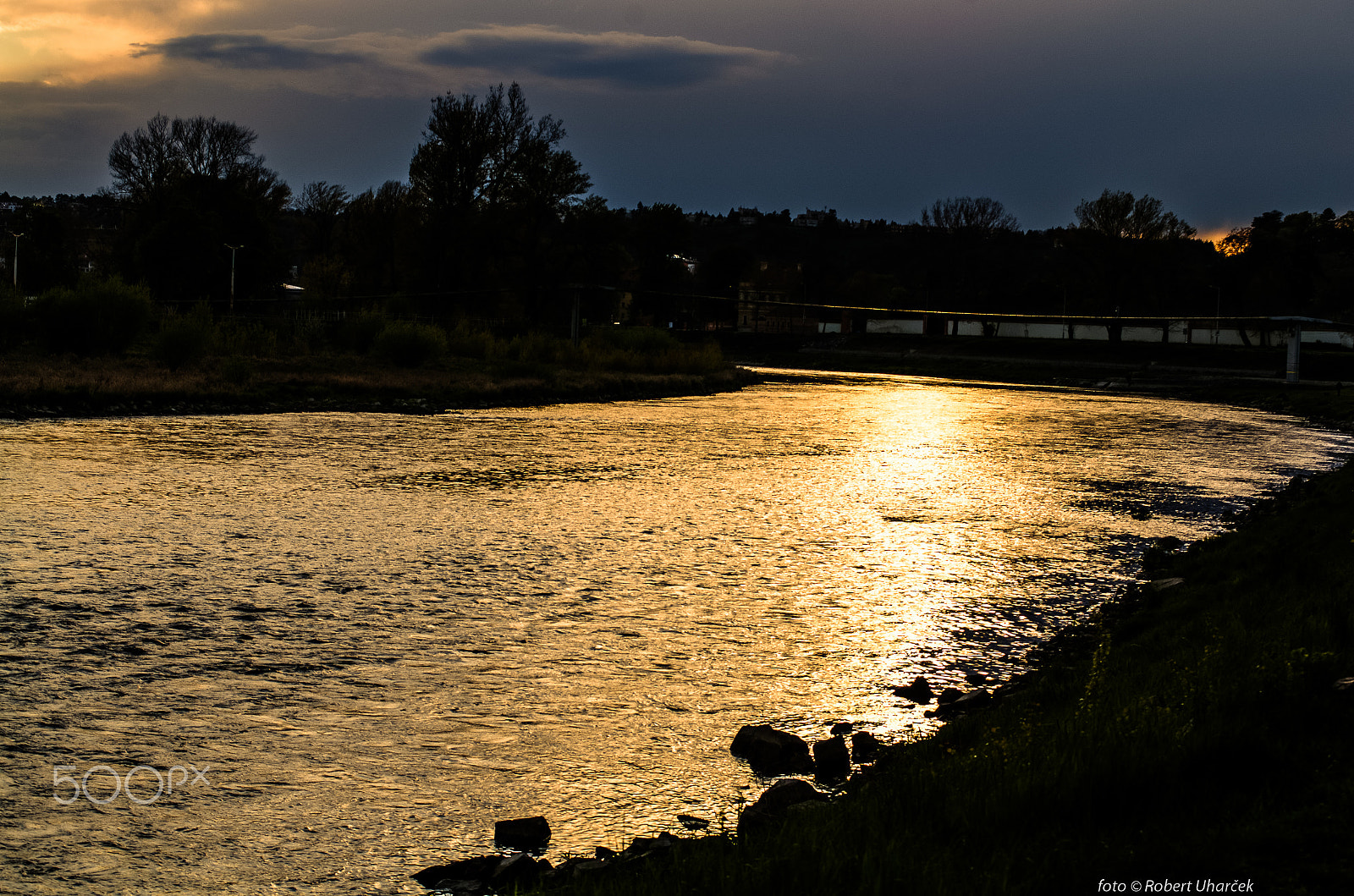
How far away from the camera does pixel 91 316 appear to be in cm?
4056

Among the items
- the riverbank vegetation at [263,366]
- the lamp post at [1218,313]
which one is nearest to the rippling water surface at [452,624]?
the riverbank vegetation at [263,366]

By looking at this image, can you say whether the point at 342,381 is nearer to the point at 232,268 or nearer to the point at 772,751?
the point at 772,751

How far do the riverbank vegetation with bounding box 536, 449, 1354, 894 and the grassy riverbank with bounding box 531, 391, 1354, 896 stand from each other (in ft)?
0.04

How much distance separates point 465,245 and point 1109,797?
73.6 m

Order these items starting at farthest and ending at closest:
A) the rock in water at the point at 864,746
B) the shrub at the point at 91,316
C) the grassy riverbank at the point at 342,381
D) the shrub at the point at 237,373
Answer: the shrub at the point at 91,316 < the shrub at the point at 237,373 < the grassy riverbank at the point at 342,381 < the rock in water at the point at 864,746

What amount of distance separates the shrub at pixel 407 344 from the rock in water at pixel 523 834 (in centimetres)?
4350

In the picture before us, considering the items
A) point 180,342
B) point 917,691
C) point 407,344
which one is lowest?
point 917,691

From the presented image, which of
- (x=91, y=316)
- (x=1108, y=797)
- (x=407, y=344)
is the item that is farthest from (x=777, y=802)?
(x=407, y=344)

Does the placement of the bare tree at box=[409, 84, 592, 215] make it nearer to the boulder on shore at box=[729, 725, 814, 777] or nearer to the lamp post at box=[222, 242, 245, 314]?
the lamp post at box=[222, 242, 245, 314]

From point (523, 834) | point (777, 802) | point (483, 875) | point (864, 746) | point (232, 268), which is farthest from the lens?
point (232, 268)

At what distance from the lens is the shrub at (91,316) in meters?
40.0

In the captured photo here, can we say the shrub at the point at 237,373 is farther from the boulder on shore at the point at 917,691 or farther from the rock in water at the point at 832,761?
the rock in water at the point at 832,761

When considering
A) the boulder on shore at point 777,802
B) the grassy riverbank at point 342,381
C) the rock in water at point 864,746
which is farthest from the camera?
the grassy riverbank at point 342,381

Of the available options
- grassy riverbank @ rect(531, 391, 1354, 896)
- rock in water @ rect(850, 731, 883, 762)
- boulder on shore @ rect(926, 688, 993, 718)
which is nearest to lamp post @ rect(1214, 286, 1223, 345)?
boulder on shore @ rect(926, 688, 993, 718)
